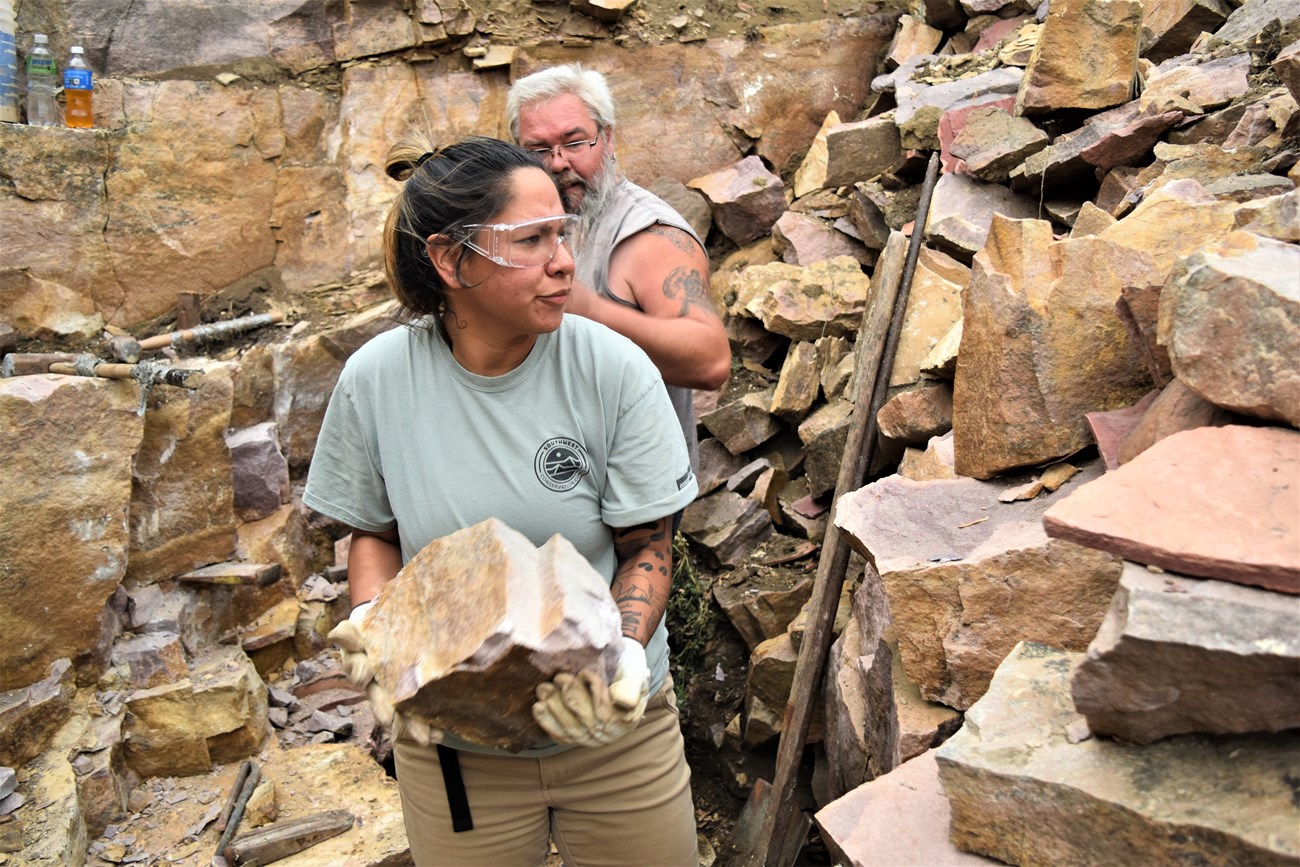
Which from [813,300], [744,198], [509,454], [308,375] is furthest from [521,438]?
[744,198]

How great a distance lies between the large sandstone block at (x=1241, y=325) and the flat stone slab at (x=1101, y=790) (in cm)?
57

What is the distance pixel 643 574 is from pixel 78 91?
14.6 feet

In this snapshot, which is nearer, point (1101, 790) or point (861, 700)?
point (1101, 790)

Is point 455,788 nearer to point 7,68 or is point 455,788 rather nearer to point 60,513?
point 60,513

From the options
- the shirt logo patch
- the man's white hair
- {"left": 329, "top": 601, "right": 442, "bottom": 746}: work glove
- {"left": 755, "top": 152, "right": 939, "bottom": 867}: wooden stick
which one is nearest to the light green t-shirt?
the shirt logo patch

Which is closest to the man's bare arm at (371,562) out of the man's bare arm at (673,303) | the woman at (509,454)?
the woman at (509,454)

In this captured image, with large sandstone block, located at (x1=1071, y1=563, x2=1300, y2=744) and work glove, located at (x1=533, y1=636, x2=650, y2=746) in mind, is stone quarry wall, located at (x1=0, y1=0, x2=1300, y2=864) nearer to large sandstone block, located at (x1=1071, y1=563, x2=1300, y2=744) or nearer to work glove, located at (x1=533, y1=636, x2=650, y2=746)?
large sandstone block, located at (x1=1071, y1=563, x2=1300, y2=744)

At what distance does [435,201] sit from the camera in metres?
2.06

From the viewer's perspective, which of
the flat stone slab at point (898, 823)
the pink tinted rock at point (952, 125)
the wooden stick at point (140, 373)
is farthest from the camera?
the pink tinted rock at point (952, 125)

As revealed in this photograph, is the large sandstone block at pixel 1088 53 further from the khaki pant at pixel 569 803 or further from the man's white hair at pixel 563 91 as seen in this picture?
the khaki pant at pixel 569 803

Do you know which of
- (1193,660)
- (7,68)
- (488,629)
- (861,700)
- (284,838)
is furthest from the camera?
(7,68)

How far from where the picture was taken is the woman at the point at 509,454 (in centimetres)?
207

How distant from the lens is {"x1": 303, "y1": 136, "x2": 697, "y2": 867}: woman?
2.07m

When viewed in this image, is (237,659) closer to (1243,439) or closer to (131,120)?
(131,120)
